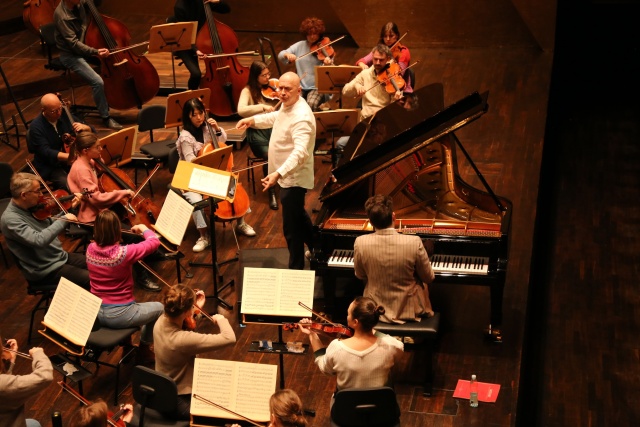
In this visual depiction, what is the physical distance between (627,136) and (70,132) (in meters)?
6.38

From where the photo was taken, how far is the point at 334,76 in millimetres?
8312

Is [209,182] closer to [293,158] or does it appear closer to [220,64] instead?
[293,158]

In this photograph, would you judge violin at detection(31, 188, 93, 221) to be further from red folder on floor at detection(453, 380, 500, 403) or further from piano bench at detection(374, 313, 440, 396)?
red folder on floor at detection(453, 380, 500, 403)

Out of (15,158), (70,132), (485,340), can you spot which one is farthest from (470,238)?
(15,158)

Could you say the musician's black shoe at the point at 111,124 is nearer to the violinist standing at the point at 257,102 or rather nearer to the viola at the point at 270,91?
the violinist standing at the point at 257,102

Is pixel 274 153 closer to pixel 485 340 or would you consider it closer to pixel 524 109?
pixel 485 340

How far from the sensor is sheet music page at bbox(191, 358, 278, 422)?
191 inches

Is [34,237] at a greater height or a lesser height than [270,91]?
lesser

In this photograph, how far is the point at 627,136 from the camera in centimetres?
1087

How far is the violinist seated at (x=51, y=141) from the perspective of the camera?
7.71m

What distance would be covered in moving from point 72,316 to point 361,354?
1.85 metres

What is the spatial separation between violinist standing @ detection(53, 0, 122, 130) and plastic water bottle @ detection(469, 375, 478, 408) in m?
4.92

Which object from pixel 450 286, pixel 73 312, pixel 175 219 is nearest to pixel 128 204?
pixel 175 219

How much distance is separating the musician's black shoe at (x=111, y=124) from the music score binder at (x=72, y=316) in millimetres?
3999
